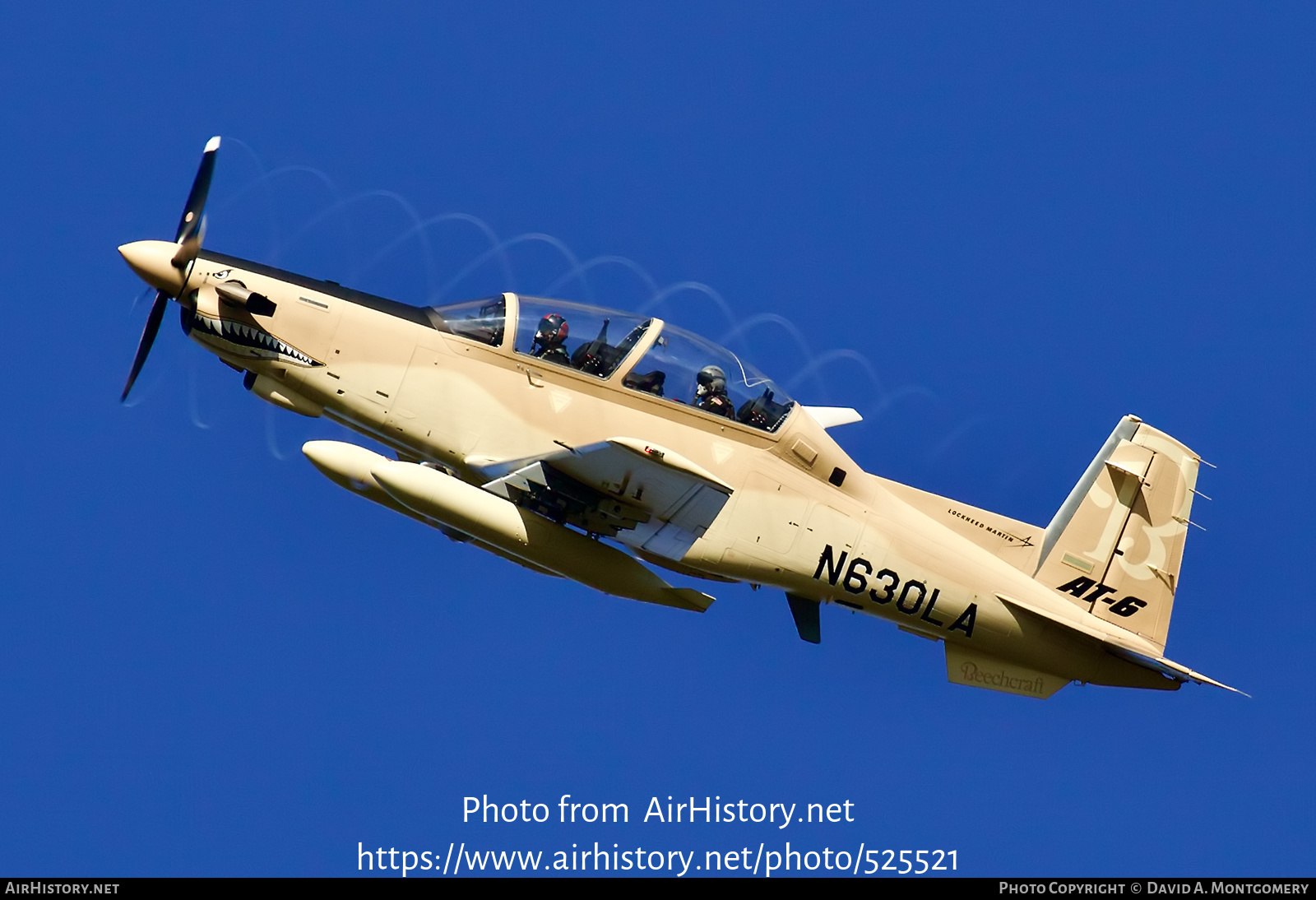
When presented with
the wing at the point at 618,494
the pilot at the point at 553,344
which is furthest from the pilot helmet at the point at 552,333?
the wing at the point at 618,494

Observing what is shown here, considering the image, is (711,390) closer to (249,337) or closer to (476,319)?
(476,319)

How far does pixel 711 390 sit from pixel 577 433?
4.25ft

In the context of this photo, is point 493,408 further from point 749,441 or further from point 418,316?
point 749,441

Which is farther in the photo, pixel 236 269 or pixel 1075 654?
pixel 1075 654

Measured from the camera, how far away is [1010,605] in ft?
45.2

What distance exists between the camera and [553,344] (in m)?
12.8

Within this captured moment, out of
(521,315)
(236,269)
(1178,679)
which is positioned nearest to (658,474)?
(521,315)

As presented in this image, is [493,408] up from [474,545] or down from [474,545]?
up

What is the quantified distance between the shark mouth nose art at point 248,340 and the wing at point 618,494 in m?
2.03

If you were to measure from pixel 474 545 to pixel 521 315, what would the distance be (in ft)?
7.53

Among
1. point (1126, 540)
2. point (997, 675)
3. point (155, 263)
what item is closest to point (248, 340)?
point (155, 263)

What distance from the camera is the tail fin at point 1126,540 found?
14.1 metres

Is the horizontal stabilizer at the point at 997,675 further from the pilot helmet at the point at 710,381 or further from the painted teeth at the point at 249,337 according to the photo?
the painted teeth at the point at 249,337

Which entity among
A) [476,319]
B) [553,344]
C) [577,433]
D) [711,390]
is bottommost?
[577,433]
